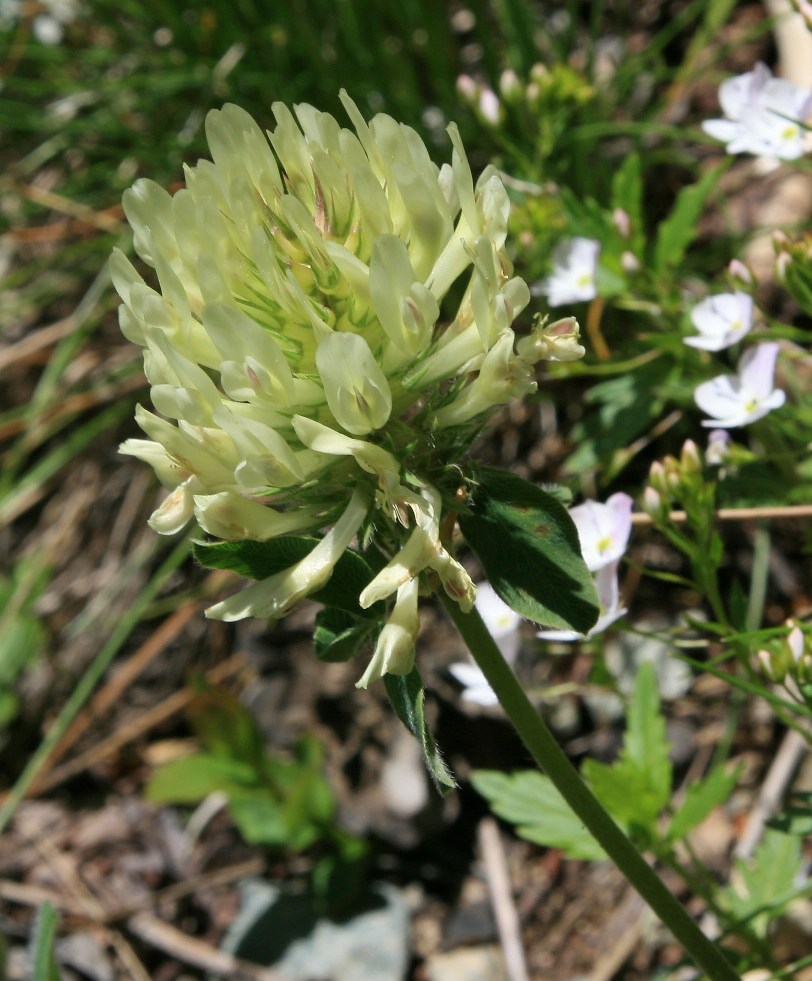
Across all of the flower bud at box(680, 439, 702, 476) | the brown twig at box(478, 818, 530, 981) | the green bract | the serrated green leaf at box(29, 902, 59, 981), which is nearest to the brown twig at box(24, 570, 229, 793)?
the brown twig at box(478, 818, 530, 981)

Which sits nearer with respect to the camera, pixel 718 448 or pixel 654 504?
pixel 654 504

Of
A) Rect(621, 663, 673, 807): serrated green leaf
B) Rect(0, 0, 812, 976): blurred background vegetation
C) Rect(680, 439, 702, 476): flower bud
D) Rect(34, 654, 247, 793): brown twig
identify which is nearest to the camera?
Rect(680, 439, 702, 476): flower bud

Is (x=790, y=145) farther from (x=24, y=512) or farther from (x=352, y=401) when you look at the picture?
(x=24, y=512)

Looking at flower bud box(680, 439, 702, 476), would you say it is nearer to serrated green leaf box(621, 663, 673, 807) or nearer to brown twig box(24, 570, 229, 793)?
serrated green leaf box(621, 663, 673, 807)

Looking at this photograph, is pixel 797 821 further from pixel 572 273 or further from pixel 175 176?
pixel 175 176

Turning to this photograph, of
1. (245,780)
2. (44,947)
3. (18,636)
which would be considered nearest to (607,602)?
(44,947)

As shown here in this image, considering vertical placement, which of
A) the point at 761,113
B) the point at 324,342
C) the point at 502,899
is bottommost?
the point at 502,899

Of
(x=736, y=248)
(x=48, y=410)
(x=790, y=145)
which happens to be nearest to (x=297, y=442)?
(x=790, y=145)
